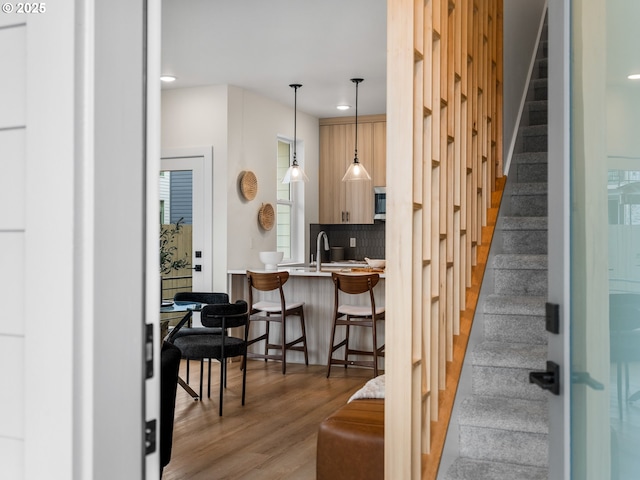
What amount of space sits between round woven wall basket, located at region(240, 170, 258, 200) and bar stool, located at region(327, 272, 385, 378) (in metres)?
1.78

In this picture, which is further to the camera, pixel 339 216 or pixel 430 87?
pixel 339 216

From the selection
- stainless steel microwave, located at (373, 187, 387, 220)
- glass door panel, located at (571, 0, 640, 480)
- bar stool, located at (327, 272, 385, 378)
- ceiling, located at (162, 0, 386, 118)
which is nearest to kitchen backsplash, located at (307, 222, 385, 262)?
stainless steel microwave, located at (373, 187, 387, 220)

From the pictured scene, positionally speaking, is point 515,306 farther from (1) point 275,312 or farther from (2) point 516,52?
(1) point 275,312

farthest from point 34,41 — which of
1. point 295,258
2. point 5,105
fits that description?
point 295,258

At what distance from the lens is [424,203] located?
2732 millimetres

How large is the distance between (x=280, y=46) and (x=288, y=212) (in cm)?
318

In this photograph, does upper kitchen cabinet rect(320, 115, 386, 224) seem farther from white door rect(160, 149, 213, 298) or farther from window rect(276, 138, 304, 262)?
white door rect(160, 149, 213, 298)

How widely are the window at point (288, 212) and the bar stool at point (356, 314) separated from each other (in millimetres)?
2293

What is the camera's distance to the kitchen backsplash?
8.84 metres

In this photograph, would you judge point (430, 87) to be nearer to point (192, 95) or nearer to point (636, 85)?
point (636, 85)

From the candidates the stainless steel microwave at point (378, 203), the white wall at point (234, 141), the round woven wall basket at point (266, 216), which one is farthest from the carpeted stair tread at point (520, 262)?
the stainless steel microwave at point (378, 203)

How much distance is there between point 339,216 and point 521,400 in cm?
564

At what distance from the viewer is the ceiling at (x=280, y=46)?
4.63 m

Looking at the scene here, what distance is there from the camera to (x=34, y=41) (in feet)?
3.22
